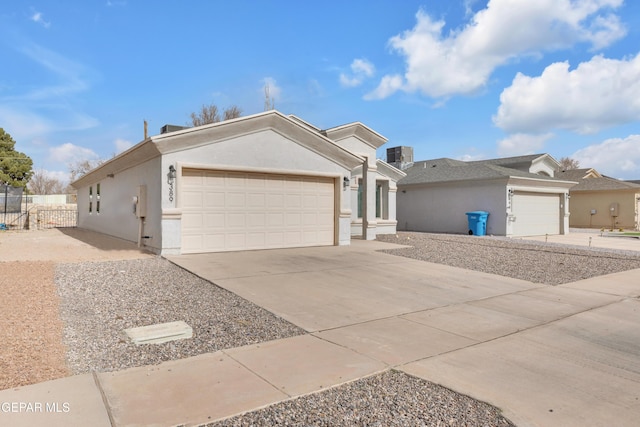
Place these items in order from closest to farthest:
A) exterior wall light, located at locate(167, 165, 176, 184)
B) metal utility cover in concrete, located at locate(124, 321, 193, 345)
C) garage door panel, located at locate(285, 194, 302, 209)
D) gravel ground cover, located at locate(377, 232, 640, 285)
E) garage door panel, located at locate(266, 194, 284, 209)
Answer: metal utility cover in concrete, located at locate(124, 321, 193, 345) < gravel ground cover, located at locate(377, 232, 640, 285) < exterior wall light, located at locate(167, 165, 176, 184) < garage door panel, located at locate(266, 194, 284, 209) < garage door panel, located at locate(285, 194, 302, 209)

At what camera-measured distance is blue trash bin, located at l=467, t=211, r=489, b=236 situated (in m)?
21.2

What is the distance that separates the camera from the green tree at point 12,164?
46781mm

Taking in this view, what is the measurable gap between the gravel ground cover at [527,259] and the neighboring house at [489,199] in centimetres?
544

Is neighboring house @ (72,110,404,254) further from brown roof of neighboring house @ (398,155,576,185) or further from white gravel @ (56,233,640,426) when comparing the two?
brown roof of neighboring house @ (398,155,576,185)

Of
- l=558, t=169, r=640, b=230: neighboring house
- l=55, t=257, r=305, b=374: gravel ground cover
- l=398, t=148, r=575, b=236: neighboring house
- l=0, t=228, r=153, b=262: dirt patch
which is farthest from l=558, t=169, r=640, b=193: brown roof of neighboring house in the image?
l=55, t=257, r=305, b=374: gravel ground cover

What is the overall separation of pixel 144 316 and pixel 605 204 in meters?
32.8

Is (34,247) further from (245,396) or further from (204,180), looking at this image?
(245,396)

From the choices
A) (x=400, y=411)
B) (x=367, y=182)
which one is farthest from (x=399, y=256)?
(x=400, y=411)

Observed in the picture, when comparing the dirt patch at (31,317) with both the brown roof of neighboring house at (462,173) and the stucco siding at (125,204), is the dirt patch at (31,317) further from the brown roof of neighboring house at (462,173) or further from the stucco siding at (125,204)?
the brown roof of neighboring house at (462,173)

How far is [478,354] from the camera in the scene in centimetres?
468

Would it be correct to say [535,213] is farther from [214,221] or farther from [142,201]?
[142,201]

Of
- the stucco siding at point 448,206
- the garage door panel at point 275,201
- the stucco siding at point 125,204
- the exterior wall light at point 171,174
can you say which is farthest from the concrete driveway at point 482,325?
the stucco siding at point 448,206

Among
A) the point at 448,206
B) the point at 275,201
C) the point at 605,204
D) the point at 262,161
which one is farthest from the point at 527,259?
the point at 605,204

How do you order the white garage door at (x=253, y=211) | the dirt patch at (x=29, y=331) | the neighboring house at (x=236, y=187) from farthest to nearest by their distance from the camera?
1. the white garage door at (x=253, y=211)
2. the neighboring house at (x=236, y=187)
3. the dirt patch at (x=29, y=331)
